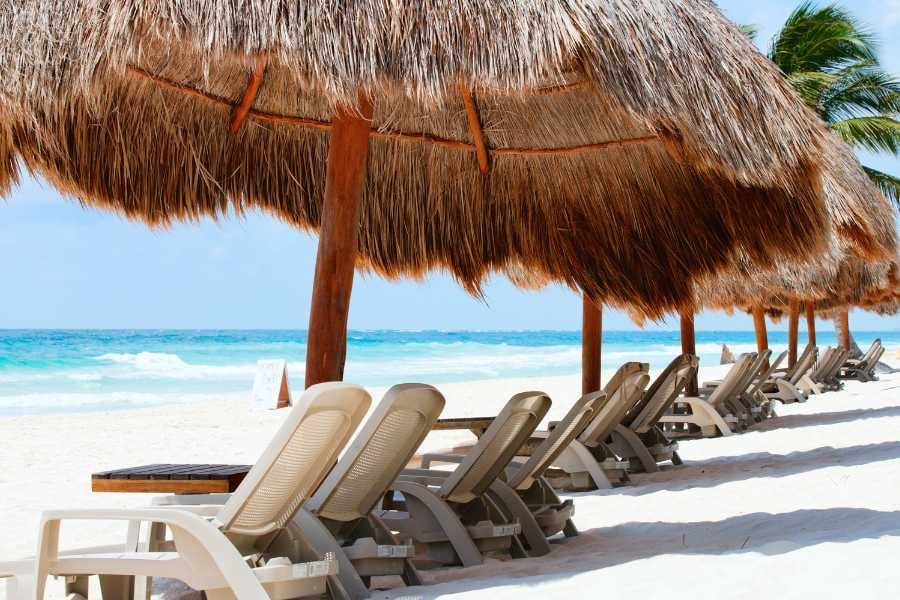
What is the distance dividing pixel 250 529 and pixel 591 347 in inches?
206

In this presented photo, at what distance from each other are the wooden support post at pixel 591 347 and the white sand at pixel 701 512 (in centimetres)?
95

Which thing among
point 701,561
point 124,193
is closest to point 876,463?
point 701,561

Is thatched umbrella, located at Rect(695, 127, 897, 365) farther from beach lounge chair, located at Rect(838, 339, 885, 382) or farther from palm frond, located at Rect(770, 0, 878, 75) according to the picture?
beach lounge chair, located at Rect(838, 339, 885, 382)

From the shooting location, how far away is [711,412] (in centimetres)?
900

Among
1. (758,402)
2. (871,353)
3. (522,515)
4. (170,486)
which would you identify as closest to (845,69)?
A: (758,402)

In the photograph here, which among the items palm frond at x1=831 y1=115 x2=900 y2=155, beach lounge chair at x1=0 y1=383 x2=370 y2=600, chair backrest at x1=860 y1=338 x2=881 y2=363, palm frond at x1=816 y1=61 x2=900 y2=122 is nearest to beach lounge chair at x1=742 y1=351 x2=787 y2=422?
palm frond at x1=831 y1=115 x2=900 y2=155

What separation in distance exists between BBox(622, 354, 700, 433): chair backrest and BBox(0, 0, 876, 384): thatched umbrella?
958 mm

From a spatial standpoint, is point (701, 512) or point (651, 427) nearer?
point (701, 512)

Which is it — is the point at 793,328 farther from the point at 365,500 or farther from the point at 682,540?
the point at 365,500

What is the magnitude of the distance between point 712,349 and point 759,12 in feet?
137

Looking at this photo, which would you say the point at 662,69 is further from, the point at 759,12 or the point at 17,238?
the point at 17,238

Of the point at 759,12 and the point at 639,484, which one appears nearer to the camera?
the point at 639,484

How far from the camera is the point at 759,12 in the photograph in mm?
14117

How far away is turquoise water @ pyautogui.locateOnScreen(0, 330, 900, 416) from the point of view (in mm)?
30016
